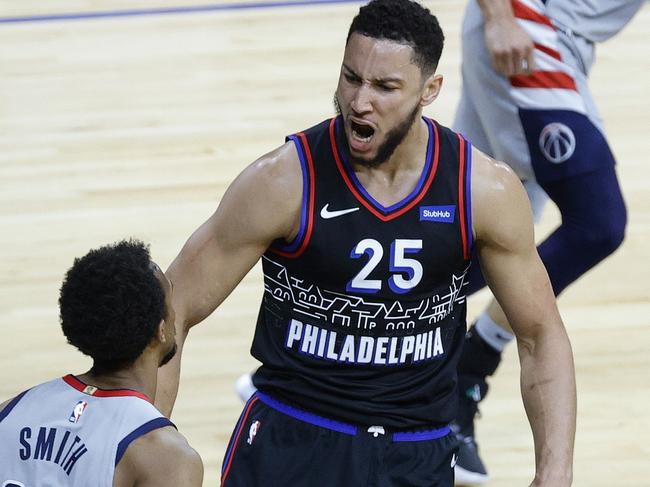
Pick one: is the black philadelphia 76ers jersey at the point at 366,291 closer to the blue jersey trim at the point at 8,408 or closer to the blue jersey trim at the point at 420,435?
the blue jersey trim at the point at 420,435

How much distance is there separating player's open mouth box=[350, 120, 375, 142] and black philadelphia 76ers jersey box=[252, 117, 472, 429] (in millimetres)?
82

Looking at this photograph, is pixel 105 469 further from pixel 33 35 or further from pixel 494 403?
pixel 33 35

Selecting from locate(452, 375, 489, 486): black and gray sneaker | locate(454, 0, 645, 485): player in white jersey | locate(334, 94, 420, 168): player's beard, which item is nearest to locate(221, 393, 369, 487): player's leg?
locate(334, 94, 420, 168): player's beard

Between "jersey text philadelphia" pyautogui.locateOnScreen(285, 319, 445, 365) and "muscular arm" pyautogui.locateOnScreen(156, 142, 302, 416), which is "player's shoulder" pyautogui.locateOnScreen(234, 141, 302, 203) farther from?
"jersey text philadelphia" pyautogui.locateOnScreen(285, 319, 445, 365)

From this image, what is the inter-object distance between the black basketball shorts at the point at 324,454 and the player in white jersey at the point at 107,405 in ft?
1.82

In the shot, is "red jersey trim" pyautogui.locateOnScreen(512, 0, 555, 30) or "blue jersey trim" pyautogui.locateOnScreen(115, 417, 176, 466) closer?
"blue jersey trim" pyautogui.locateOnScreen(115, 417, 176, 466)

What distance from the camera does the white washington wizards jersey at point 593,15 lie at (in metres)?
3.77

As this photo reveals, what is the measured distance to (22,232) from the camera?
552 cm

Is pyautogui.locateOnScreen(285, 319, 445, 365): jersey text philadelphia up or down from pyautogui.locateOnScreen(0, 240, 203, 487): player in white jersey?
down

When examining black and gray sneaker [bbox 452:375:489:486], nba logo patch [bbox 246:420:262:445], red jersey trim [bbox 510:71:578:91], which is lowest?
black and gray sneaker [bbox 452:375:489:486]

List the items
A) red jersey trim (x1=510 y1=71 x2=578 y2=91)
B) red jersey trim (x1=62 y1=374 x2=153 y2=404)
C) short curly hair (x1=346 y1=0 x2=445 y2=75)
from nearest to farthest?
red jersey trim (x1=62 y1=374 x2=153 y2=404) < short curly hair (x1=346 y1=0 x2=445 y2=75) < red jersey trim (x1=510 y1=71 x2=578 y2=91)

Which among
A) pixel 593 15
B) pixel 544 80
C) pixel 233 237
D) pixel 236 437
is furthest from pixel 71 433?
pixel 593 15

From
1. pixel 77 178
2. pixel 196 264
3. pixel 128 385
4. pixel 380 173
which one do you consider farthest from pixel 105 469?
pixel 77 178

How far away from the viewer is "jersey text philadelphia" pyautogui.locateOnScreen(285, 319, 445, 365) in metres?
2.82
